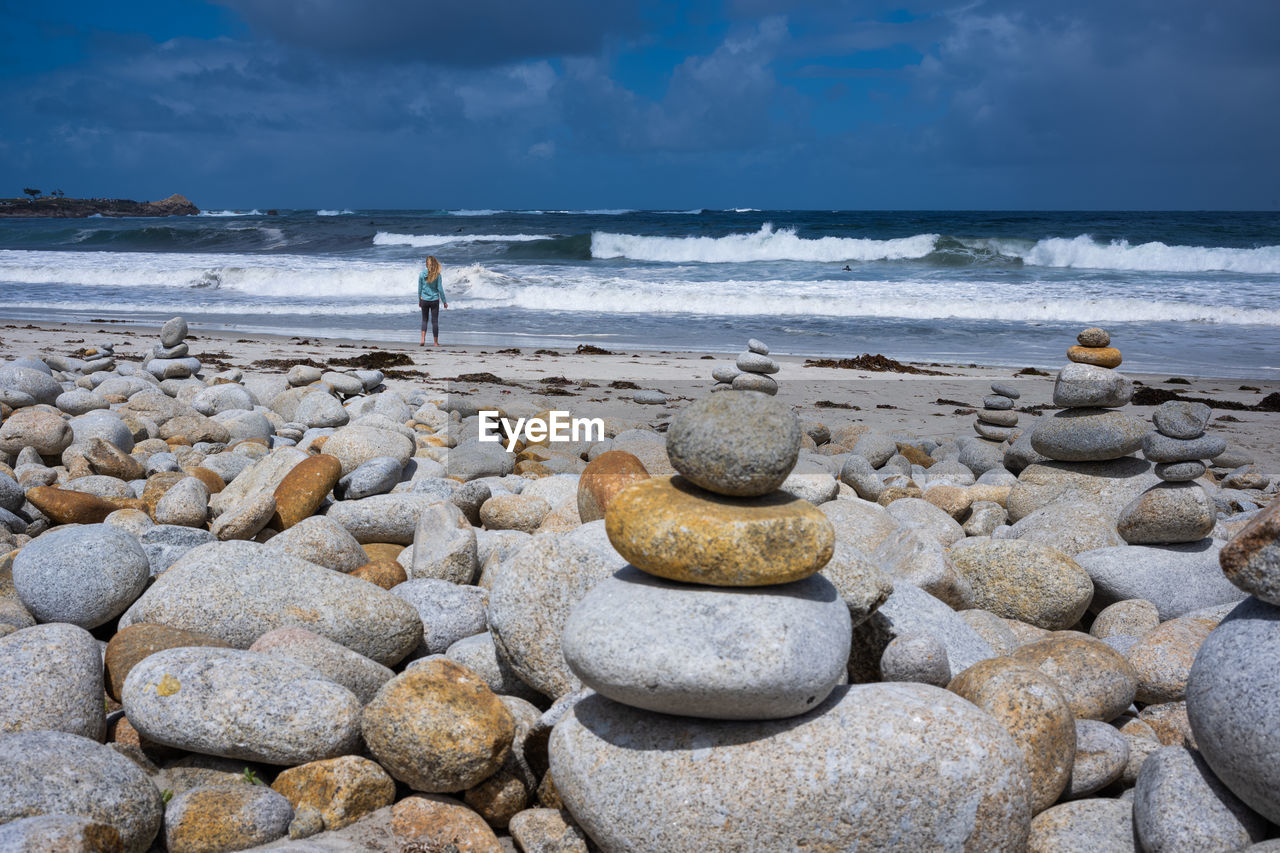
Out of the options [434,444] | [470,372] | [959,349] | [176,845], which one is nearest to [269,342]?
[470,372]

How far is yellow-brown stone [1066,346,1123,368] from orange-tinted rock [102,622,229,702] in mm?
5794

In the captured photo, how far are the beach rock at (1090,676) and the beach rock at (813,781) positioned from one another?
79 cm

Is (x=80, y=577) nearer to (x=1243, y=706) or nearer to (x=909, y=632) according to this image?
(x=909, y=632)

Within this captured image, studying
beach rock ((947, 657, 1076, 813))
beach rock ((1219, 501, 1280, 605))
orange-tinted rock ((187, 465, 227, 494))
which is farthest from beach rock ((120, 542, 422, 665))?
beach rock ((1219, 501, 1280, 605))

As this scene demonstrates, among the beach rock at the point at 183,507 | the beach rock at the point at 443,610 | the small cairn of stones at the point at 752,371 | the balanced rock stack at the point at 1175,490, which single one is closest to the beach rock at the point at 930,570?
the balanced rock stack at the point at 1175,490

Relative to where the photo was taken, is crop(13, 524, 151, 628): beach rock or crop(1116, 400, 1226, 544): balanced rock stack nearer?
crop(13, 524, 151, 628): beach rock

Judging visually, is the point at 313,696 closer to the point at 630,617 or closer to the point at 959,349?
the point at 630,617

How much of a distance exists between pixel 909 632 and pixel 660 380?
31.9ft

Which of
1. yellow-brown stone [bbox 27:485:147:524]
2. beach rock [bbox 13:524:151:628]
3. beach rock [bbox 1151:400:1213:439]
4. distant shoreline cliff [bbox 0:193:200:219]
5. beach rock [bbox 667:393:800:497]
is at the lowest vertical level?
yellow-brown stone [bbox 27:485:147:524]

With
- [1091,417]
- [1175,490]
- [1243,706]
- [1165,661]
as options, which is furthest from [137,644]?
[1091,417]

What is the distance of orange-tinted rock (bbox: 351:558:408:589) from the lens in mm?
4641

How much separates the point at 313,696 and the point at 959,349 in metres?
15.5

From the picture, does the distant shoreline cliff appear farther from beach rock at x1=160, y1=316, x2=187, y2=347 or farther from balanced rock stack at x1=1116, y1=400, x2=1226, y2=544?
balanced rock stack at x1=1116, y1=400, x2=1226, y2=544

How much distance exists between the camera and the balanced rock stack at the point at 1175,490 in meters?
4.77
